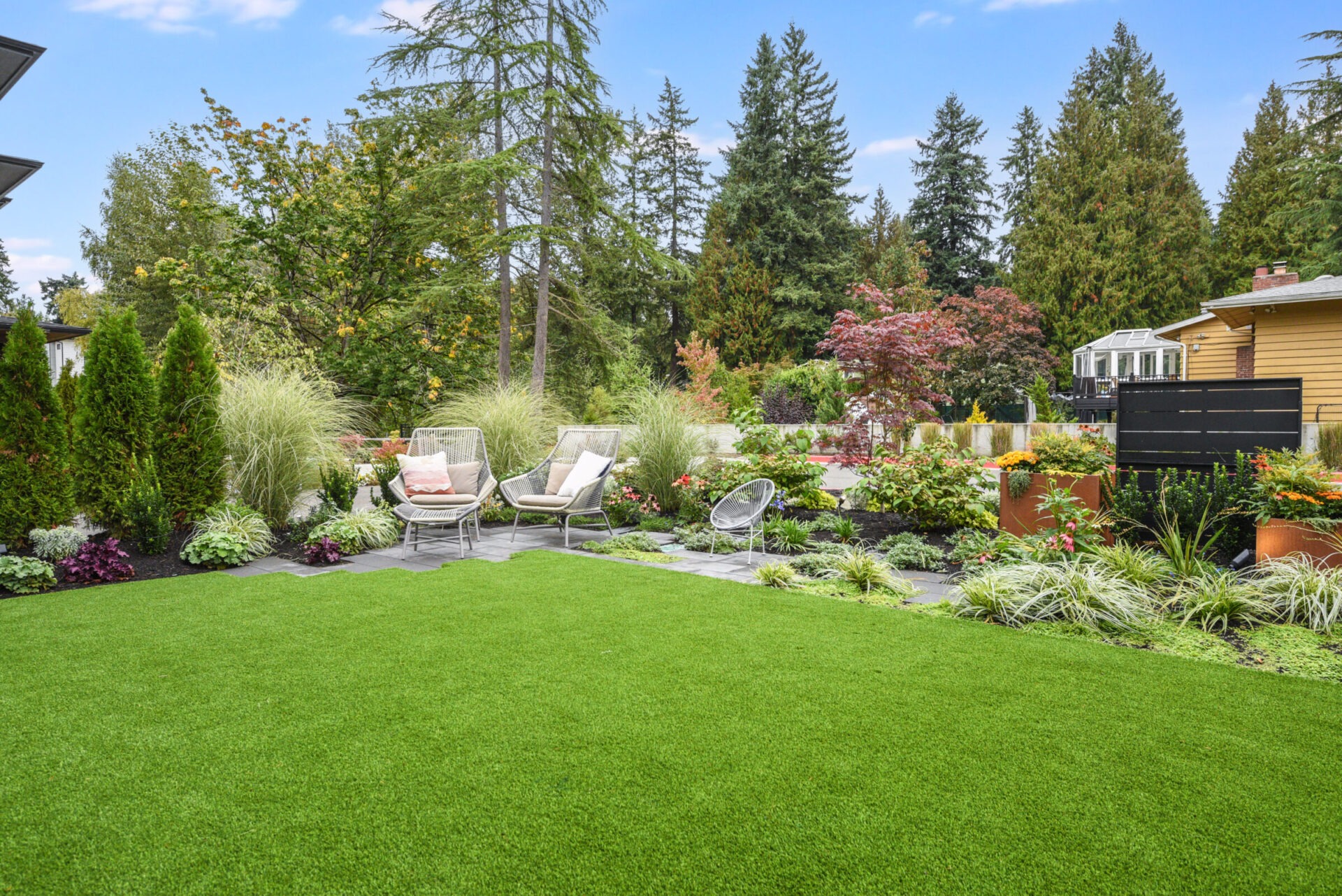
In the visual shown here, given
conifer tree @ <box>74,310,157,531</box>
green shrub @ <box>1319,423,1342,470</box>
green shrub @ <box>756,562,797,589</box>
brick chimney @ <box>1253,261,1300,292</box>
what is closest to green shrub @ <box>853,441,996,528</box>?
green shrub @ <box>756,562,797,589</box>

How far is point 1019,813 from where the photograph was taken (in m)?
1.93

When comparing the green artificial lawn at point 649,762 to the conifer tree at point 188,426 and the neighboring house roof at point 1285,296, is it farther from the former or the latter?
the neighboring house roof at point 1285,296

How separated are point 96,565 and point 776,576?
463 centimetres

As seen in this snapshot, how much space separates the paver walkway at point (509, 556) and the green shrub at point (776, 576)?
126 mm

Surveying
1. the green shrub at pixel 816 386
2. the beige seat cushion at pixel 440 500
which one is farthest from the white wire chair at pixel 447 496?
the green shrub at pixel 816 386

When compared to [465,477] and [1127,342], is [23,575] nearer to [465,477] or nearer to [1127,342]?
[465,477]

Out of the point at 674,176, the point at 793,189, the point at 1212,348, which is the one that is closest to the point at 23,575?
the point at 1212,348

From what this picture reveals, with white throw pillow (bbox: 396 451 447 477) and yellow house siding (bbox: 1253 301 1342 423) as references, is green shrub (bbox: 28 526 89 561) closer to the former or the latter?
white throw pillow (bbox: 396 451 447 477)

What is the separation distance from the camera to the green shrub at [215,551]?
529cm

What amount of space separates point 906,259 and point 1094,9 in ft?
39.9

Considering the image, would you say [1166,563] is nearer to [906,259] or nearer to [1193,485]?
[1193,485]

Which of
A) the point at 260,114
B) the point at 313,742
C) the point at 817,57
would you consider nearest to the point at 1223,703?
the point at 313,742

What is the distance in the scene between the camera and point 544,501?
21.4 ft

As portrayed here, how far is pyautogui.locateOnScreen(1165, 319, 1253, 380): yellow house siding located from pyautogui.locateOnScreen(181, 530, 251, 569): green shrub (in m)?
16.3
